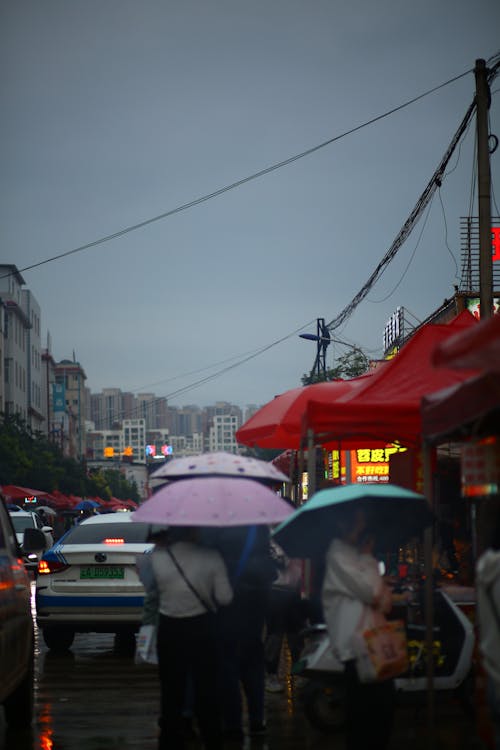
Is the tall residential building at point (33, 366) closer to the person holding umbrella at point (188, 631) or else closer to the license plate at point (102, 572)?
the license plate at point (102, 572)

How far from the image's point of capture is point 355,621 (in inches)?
264

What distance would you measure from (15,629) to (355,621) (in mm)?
2907

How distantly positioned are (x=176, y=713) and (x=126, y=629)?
6.64 m

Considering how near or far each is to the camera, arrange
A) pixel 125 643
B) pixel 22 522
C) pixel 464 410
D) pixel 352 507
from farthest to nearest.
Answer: pixel 22 522 < pixel 125 643 < pixel 352 507 < pixel 464 410

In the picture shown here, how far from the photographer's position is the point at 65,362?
7106 inches

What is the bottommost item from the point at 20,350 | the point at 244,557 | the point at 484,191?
A: the point at 244,557

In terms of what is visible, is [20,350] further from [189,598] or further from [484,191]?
[189,598]

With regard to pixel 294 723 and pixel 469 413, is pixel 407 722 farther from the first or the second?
pixel 469 413

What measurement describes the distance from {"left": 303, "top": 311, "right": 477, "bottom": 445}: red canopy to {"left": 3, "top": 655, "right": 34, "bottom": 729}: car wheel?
322cm

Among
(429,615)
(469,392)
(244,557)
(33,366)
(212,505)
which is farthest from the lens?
(33,366)

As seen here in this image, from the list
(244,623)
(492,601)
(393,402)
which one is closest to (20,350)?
(393,402)

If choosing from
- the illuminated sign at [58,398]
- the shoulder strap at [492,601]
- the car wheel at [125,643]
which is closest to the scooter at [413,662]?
the shoulder strap at [492,601]

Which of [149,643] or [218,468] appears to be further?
[218,468]

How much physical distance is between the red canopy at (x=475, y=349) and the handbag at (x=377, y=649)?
5.59ft
